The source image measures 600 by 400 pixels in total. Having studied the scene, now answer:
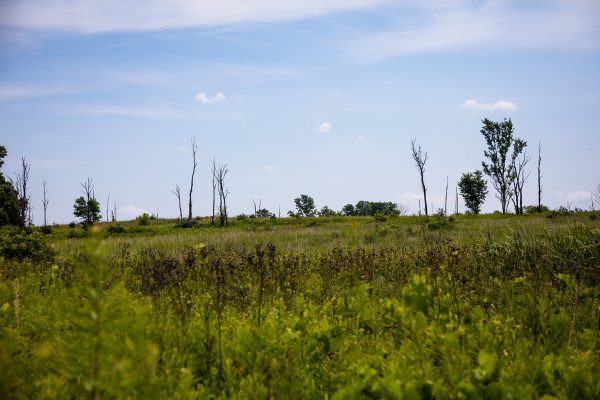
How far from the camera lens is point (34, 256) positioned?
1052 cm

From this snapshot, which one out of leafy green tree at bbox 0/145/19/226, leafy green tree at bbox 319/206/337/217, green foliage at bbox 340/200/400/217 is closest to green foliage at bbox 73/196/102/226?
leafy green tree at bbox 0/145/19/226

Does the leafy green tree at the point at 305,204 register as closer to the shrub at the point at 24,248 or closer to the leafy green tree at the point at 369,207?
the leafy green tree at the point at 369,207

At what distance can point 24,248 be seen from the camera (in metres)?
10.6

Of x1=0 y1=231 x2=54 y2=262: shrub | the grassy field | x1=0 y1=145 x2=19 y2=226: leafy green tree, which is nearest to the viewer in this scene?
the grassy field

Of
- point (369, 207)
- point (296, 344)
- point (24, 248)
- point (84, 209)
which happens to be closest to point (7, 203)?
point (84, 209)

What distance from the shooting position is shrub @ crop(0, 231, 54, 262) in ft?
34.3

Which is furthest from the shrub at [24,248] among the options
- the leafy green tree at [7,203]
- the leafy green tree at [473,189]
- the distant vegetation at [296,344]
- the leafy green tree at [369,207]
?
the leafy green tree at [369,207]

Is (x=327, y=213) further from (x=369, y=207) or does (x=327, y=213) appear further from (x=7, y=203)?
(x=7, y=203)

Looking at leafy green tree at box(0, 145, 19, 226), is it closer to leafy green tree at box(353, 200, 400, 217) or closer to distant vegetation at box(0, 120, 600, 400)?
distant vegetation at box(0, 120, 600, 400)

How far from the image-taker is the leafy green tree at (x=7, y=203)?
3891cm

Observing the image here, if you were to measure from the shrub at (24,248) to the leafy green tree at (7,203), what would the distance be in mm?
33913

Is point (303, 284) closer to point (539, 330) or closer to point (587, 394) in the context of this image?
point (539, 330)

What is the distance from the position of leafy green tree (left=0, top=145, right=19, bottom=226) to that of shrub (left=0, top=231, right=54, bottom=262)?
111 ft

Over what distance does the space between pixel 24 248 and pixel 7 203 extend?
36.8m
